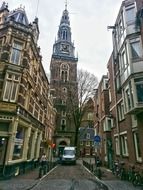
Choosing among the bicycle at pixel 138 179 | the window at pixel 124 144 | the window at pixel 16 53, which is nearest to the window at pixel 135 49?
the window at pixel 124 144

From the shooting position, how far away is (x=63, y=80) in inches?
2207

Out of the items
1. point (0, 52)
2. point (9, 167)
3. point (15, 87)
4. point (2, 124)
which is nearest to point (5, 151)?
point (9, 167)

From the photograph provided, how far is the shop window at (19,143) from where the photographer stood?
14.2 meters

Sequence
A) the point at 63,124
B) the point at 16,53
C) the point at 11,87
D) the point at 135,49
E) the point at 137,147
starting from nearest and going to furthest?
the point at 137,147 < the point at 135,49 < the point at 11,87 < the point at 16,53 < the point at 63,124

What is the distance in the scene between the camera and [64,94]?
4581cm

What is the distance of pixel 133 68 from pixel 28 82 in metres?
9.72

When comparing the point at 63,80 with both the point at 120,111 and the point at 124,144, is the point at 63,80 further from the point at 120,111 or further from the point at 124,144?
the point at 124,144

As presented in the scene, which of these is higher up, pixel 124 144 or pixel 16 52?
pixel 16 52

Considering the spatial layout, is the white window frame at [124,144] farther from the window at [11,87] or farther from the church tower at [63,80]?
the church tower at [63,80]

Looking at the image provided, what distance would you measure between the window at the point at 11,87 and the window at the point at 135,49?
954 cm

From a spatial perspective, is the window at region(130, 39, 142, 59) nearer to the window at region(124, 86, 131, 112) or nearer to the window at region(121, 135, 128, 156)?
the window at region(124, 86, 131, 112)

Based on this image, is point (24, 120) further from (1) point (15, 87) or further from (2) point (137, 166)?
(2) point (137, 166)

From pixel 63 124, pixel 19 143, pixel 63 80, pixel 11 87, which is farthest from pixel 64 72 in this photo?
pixel 19 143

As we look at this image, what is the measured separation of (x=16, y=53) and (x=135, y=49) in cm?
1013
